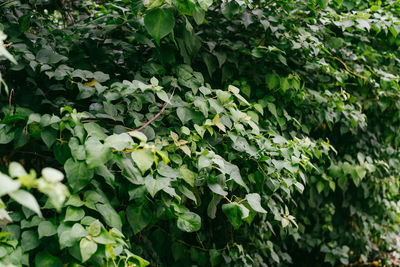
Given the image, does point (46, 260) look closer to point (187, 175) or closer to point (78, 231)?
point (78, 231)

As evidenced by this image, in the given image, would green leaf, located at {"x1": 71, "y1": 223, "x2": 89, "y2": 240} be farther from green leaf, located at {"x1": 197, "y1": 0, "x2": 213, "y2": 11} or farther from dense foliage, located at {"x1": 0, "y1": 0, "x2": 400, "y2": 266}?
green leaf, located at {"x1": 197, "y1": 0, "x2": 213, "y2": 11}

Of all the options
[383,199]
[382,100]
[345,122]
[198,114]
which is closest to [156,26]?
[198,114]

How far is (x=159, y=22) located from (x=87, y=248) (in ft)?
3.13

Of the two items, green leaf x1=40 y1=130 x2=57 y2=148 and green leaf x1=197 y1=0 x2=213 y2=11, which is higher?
green leaf x1=197 y1=0 x2=213 y2=11

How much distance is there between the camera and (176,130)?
1687 mm

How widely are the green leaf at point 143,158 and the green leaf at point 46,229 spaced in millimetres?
358

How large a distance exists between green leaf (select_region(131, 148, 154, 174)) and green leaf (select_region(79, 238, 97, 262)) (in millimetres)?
265

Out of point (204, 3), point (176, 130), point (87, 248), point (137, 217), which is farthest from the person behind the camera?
point (176, 130)

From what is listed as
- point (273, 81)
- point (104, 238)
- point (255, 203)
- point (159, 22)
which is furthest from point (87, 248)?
point (273, 81)

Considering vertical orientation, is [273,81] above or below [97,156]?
below

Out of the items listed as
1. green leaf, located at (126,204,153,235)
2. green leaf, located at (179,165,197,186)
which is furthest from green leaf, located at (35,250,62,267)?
green leaf, located at (179,165,197,186)

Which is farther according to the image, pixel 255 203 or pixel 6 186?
pixel 255 203

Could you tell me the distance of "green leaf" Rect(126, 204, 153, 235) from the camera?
4.42 ft

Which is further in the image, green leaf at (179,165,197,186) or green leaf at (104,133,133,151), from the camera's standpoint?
green leaf at (179,165,197,186)
